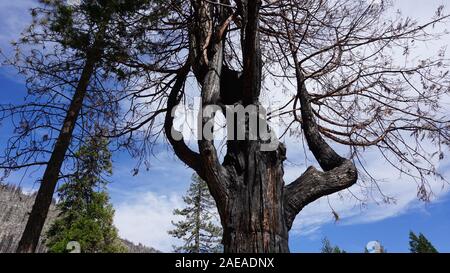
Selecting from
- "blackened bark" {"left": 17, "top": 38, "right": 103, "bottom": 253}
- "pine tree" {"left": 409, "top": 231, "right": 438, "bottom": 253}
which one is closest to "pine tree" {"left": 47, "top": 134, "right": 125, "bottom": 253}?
"blackened bark" {"left": 17, "top": 38, "right": 103, "bottom": 253}

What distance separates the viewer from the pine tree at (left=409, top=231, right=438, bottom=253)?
36062 mm

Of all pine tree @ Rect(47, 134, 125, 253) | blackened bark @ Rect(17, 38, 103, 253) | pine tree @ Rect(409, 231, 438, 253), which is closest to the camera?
blackened bark @ Rect(17, 38, 103, 253)

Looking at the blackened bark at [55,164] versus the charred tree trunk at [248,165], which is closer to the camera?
the charred tree trunk at [248,165]

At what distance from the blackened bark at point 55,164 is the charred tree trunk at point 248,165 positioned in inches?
69.0

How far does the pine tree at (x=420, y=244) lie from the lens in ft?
118

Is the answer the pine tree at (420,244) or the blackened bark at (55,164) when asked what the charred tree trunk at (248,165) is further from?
the pine tree at (420,244)

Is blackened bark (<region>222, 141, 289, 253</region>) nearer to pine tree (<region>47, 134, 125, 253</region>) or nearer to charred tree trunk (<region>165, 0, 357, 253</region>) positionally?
charred tree trunk (<region>165, 0, 357, 253</region>)

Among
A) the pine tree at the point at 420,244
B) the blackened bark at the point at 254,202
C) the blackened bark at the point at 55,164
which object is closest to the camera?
the blackened bark at the point at 254,202

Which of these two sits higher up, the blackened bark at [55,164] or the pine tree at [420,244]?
the pine tree at [420,244]

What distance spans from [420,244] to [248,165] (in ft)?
141

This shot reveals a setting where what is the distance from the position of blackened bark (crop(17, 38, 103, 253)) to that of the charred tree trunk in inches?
69.0

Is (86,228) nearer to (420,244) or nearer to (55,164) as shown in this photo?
(55,164)

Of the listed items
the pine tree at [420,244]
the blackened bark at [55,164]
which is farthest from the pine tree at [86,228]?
the pine tree at [420,244]

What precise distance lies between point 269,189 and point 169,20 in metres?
3.01
